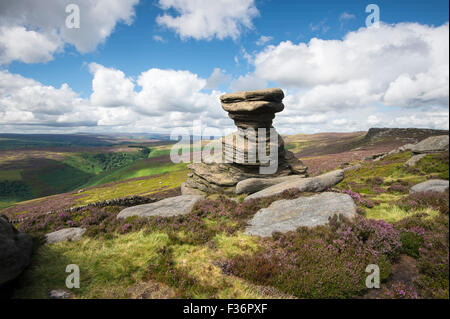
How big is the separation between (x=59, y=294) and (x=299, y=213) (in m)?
12.9

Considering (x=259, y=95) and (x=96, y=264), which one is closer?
(x=96, y=264)

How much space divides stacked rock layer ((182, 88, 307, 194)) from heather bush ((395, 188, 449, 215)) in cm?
1352

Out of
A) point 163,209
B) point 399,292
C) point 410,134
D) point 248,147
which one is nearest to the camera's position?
point 399,292

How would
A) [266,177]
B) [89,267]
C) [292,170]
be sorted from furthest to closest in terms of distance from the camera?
1. [292,170]
2. [266,177]
3. [89,267]

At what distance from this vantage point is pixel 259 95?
24.2 m

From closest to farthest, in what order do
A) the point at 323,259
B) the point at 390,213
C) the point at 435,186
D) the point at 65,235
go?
the point at 323,259, the point at 65,235, the point at 435,186, the point at 390,213

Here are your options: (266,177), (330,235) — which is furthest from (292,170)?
(330,235)

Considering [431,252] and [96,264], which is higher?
[431,252]

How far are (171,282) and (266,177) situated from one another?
18314 millimetres

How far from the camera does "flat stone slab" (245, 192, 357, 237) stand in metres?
11.5

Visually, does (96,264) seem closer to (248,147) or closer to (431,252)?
(431,252)

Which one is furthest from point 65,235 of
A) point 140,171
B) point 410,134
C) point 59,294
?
point 140,171

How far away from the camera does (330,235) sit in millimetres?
9602
